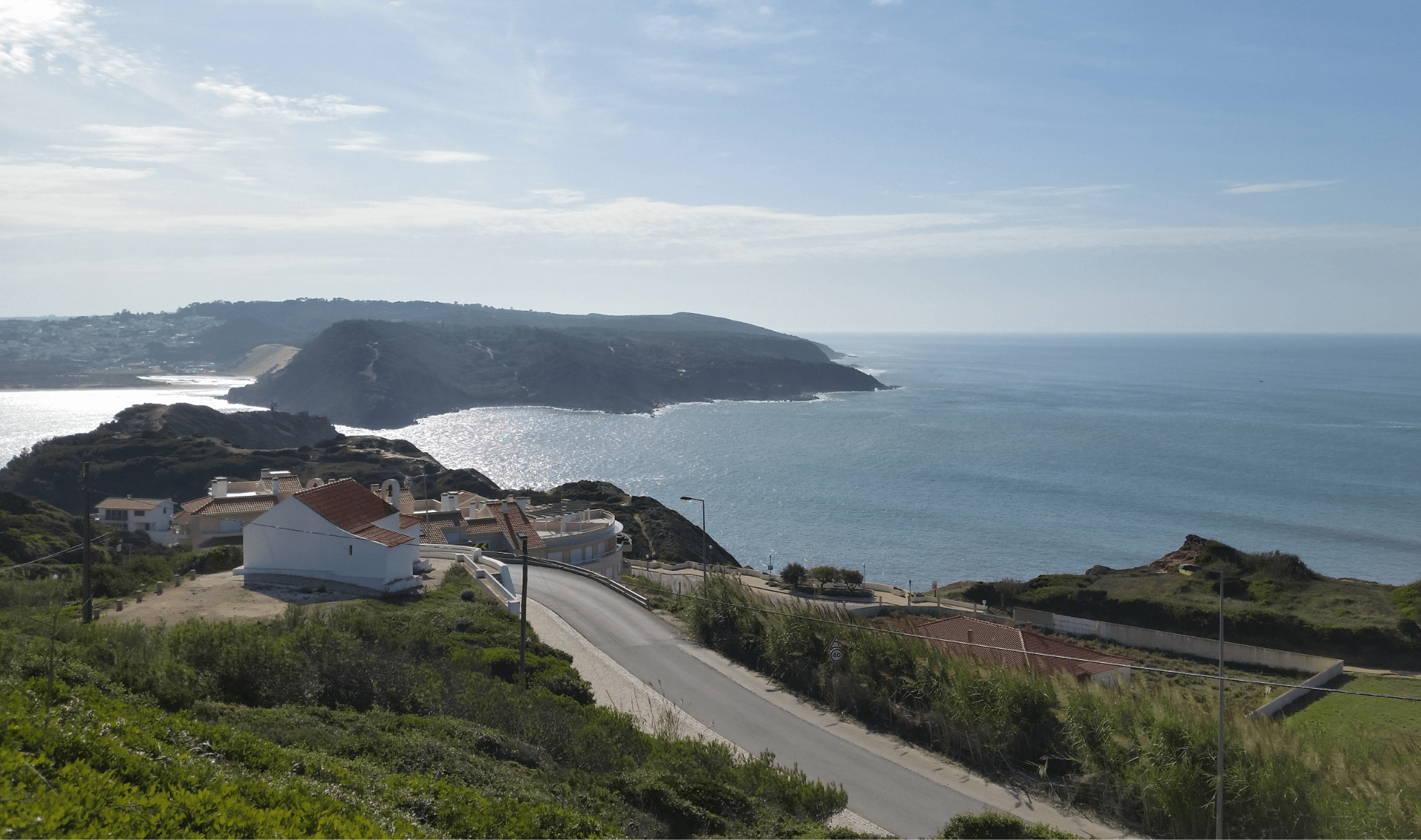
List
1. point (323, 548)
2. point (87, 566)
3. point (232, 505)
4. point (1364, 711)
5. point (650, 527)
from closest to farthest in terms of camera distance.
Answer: point (87, 566) → point (1364, 711) → point (323, 548) → point (232, 505) → point (650, 527)

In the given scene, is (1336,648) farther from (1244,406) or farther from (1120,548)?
(1244,406)

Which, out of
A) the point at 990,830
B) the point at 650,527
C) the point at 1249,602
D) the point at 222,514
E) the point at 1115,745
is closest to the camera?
the point at 990,830

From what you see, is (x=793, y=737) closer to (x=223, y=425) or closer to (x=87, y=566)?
(x=87, y=566)

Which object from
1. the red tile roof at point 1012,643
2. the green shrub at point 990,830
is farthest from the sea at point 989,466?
the green shrub at point 990,830

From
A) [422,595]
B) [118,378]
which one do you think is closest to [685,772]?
[422,595]

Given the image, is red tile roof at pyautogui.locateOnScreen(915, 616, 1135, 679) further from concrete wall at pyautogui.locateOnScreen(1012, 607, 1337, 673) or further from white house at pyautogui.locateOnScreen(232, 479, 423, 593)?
white house at pyautogui.locateOnScreen(232, 479, 423, 593)

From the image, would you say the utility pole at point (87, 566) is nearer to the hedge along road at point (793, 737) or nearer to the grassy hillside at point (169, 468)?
the hedge along road at point (793, 737)

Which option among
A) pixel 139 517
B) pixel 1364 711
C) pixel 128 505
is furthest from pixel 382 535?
pixel 128 505
